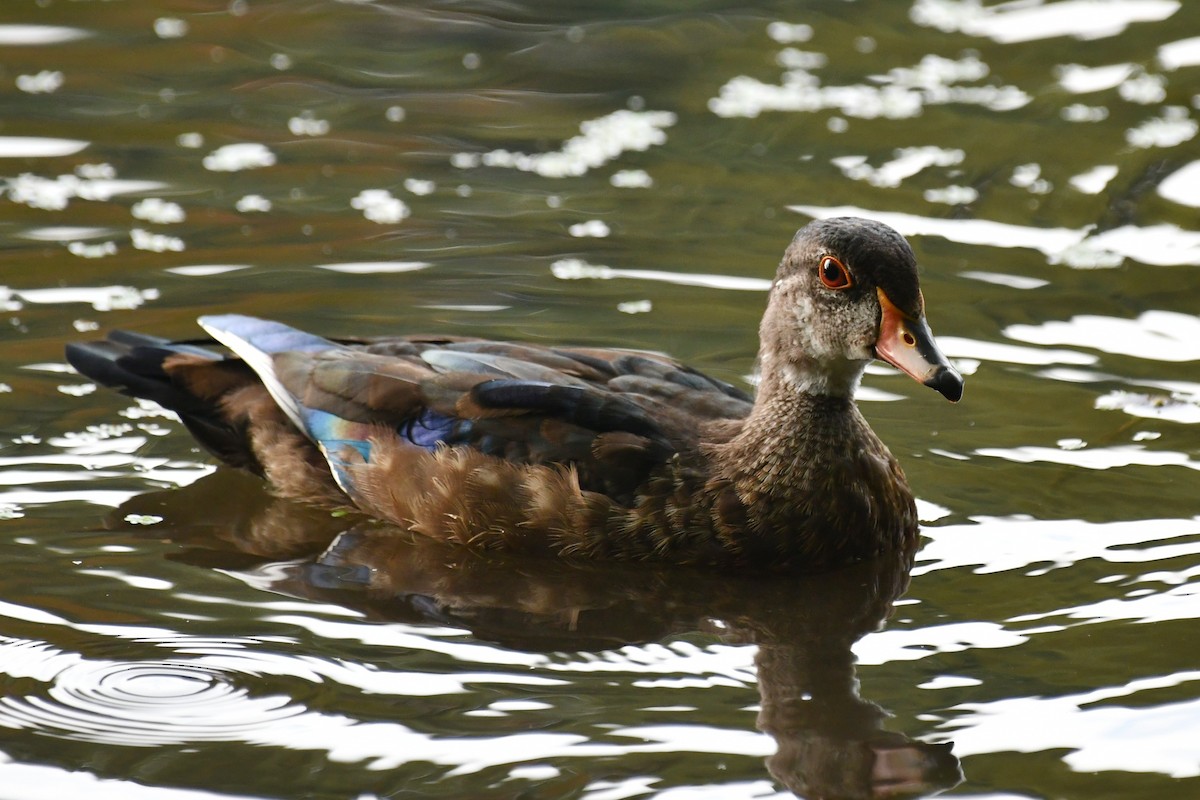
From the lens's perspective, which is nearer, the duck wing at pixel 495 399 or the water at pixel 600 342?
the water at pixel 600 342

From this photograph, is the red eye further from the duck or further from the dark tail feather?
the dark tail feather

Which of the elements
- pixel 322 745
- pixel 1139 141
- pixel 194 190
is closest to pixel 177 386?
pixel 322 745

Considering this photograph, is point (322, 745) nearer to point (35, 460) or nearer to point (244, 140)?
point (35, 460)

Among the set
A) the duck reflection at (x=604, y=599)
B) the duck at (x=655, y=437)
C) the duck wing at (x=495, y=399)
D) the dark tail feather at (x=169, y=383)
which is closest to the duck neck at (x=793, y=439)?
the duck at (x=655, y=437)

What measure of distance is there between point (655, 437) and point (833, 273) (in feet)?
3.20

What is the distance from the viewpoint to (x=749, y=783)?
5.63m

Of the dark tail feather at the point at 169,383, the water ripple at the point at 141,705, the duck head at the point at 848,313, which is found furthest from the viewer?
the dark tail feather at the point at 169,383

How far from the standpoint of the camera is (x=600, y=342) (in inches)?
376

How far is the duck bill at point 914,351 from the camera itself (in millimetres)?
6828

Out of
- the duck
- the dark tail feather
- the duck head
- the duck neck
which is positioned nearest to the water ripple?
the duck

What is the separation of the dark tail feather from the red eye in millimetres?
2724

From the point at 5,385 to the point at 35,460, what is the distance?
849 millimetres

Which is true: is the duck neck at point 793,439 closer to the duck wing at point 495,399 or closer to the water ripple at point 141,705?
the duck wing at point 495,399

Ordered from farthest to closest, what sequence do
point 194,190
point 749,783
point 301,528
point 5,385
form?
point 194,190, point 5,385, point 301,528, point 749,783
